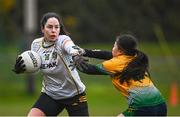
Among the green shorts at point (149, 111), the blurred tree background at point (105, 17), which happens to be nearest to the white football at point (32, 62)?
the green shorts at point (149, 111)

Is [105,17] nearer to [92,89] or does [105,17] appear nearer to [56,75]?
[92,89]

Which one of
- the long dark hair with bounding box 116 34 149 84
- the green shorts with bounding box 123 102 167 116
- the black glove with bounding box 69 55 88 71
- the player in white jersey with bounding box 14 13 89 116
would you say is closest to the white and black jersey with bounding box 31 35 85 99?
the player in white jersey with bounding box 14 13 89 116

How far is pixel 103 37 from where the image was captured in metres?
37.0

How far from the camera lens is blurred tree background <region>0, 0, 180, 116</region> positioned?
19500 millimetres

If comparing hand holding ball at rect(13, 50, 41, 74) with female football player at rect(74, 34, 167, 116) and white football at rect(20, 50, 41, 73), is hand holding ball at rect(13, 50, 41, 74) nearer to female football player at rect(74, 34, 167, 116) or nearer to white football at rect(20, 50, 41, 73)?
white football at rect(20, 50, 41, 73)

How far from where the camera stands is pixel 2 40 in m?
22.1

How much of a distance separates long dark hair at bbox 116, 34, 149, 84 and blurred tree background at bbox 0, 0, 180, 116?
7.76 m

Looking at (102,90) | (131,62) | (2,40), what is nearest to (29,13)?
(2,40)

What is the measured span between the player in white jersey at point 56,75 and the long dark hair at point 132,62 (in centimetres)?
82

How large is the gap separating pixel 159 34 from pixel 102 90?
7.23 metres

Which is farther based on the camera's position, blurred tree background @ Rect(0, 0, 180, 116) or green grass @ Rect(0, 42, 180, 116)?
blurred tree background @ Rect(0, 0, 180, 116)

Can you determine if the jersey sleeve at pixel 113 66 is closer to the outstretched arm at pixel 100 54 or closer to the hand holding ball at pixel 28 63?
the outstretched arm at pixel 100 54

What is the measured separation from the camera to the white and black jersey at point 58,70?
8.52 metres

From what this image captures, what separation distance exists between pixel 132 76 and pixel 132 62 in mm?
166
